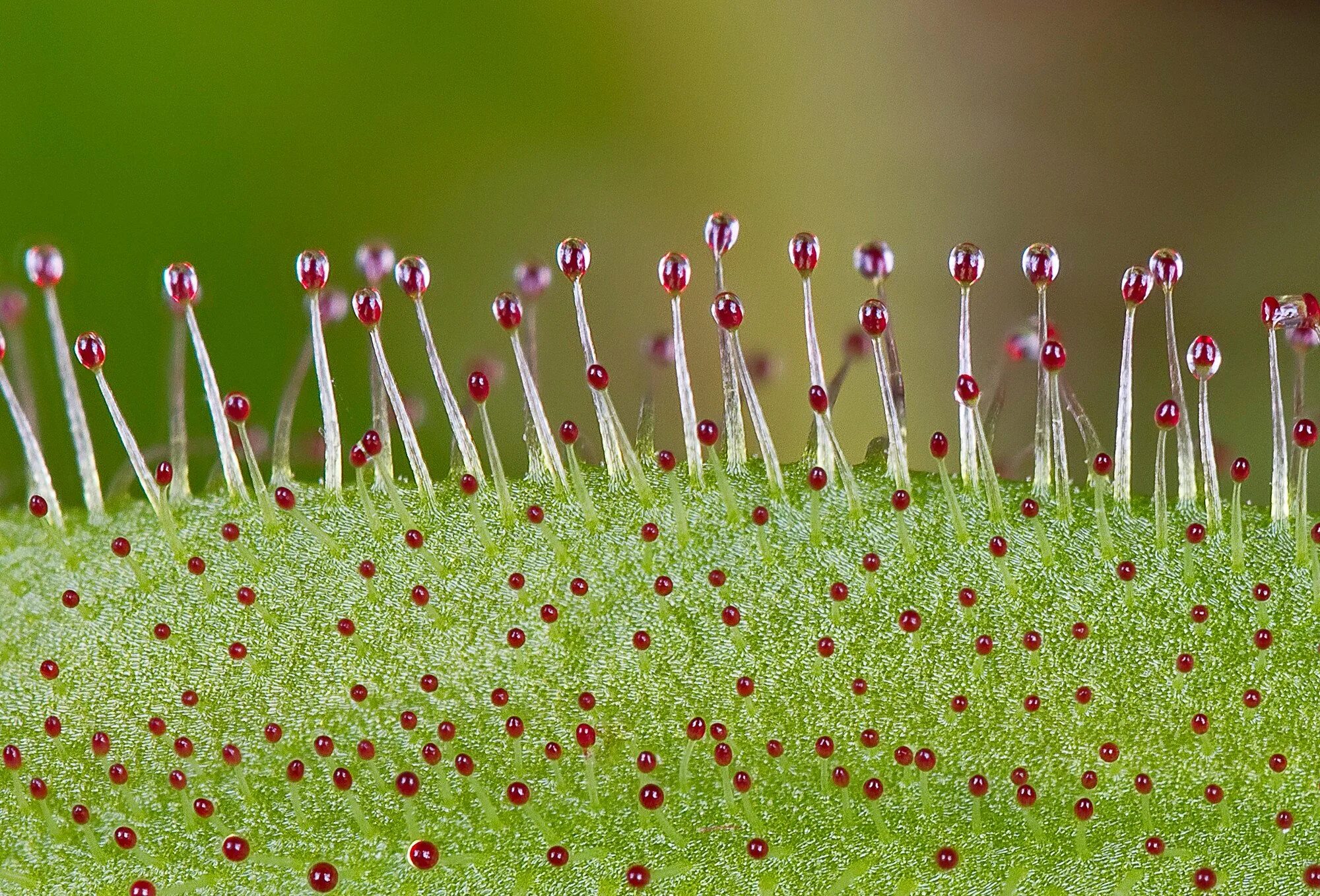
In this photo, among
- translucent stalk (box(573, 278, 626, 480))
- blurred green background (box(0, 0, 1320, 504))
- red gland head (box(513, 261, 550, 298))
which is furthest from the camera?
blurred green background (box(0, 0, 1320, 504))

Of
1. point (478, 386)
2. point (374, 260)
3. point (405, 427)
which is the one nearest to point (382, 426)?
point (405, 427)

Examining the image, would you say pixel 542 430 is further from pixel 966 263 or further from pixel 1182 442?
pixel 1182 442

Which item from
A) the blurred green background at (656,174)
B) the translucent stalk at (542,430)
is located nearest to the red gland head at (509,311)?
the translucent stalk at (542,430)

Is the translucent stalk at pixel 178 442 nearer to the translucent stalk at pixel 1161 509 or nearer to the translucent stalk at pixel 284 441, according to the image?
the translucent stalk at pixel 284 441

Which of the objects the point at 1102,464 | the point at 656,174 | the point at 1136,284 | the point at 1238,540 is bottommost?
the point at 1238,540

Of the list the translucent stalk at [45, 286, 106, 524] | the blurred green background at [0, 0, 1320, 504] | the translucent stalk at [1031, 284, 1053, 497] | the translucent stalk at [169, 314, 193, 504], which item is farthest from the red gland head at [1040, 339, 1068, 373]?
the blurred green background at [0, 0, 1320, 504]

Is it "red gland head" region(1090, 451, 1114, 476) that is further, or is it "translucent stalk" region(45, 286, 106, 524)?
"translucent stalk" region(45, 286, 106, 524)

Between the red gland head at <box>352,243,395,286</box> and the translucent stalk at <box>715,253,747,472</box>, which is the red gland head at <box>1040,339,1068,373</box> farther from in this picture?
the red gland head at <box>352,243,395,286</box>
